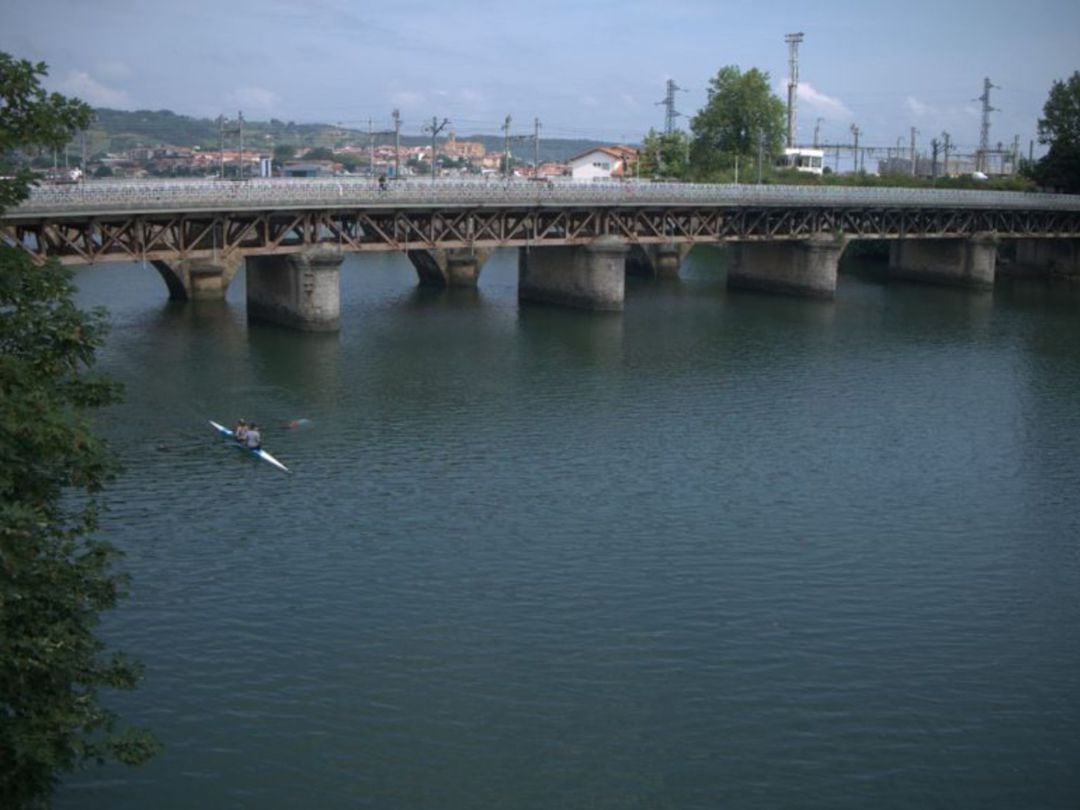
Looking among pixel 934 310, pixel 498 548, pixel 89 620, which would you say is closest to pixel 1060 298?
pixel 934 310

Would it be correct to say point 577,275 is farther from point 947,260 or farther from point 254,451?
point 947,260

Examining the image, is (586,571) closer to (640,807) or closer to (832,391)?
(640,807)

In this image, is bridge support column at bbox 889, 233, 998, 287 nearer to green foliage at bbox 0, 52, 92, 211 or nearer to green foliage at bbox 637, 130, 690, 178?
green foliage at bbox 637, 130, 690, 178

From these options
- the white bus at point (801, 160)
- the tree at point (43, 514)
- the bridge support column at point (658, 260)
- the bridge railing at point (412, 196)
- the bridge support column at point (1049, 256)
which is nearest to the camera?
the tree at point (43, 514)

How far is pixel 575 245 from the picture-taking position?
65.5 metres

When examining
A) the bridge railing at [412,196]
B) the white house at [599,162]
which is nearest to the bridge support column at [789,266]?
the bridge railing at [412,196]

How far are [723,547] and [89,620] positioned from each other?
17539 millimetres

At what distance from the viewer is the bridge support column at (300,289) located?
54562 millimetres

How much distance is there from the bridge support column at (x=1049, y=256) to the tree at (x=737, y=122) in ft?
124

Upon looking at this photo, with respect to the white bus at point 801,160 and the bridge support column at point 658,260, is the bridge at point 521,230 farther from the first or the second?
the white bus at point 801,160

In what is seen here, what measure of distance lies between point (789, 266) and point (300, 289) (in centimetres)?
3499

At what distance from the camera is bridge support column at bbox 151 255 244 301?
207ft

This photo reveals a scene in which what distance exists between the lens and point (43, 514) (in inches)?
561

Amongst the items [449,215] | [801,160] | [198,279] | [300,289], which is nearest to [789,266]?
[449,215]
